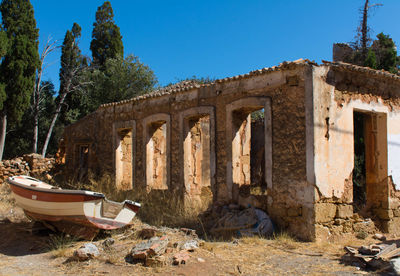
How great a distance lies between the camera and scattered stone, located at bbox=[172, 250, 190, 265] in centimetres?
588

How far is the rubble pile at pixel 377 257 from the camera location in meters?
5.51

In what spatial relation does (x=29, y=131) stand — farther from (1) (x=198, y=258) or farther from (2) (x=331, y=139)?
(2) (x=331, y=139)

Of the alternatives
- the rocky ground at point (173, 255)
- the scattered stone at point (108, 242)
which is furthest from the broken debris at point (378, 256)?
the scattered stone at point (108, 242)

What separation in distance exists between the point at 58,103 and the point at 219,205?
56.0 ft

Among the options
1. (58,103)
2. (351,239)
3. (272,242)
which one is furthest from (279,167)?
(58,103)

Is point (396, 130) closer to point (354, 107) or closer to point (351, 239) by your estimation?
point (354, 107)

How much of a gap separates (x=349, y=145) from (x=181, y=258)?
4.39 m

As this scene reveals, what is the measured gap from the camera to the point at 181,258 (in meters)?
5.96

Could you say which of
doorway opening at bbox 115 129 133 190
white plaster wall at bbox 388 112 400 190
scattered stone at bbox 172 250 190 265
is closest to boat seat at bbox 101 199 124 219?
scattered stone at bbox 172 250 190 265

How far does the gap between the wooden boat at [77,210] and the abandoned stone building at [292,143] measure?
8.26 ft

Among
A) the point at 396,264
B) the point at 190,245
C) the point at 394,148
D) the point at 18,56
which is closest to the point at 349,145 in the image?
the point at 394,148

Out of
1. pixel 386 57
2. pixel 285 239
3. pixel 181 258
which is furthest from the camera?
pixel 386 57

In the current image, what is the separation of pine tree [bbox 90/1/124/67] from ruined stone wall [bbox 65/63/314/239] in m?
12.4

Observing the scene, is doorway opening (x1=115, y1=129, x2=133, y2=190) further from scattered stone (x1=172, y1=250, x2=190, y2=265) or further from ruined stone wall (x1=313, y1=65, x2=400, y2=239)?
ruined stone wall (x1=313, y1=65, x2=400, y2=239)
